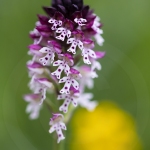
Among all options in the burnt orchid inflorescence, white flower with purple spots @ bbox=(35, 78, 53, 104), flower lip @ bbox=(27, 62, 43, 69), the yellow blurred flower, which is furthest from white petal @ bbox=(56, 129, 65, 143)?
the yellow blurred flower

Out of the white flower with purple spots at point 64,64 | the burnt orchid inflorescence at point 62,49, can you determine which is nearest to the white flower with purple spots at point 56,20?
the burnt orchid inflorescence at point 62,49

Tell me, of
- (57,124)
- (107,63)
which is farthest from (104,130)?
(57,124)

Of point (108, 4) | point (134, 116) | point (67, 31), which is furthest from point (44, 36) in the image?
point (108, 4)

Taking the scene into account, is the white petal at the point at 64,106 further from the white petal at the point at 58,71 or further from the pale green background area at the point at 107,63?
the pale green background area at the point at 107,63

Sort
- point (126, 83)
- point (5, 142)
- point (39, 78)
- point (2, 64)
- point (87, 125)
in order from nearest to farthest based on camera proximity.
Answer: point (39, 78)
point (5, 142)
point (87, 125)
point (2, 64)
point (126, 83)

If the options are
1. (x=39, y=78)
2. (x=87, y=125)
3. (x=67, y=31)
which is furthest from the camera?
(x=87, y=125)

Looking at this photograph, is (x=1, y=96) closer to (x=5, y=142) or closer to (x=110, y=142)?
(x=5, y=142)
